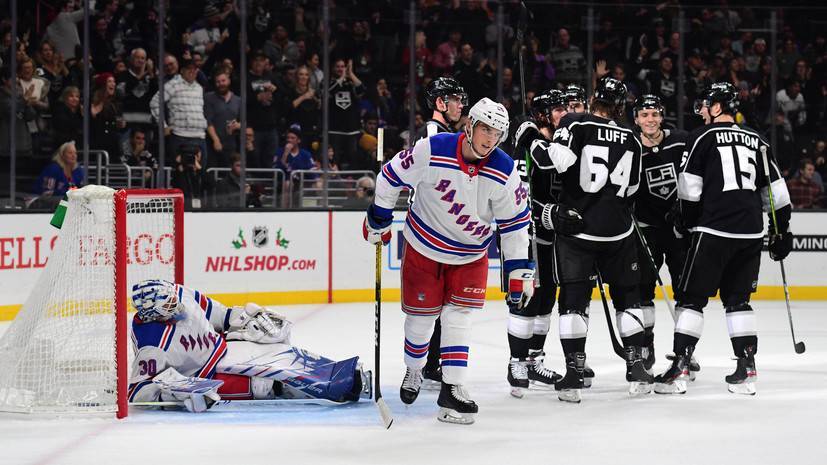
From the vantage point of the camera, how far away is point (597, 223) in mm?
4727

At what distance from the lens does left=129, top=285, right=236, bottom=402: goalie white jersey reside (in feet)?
14.8

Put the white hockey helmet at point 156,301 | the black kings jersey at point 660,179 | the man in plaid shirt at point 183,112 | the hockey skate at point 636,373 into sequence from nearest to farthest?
1. the white hockey helmet at point 156,301
2. the hockey skate at point 636,373
3. the black kings jersey at point 660,179
4. the man in plaid shirt at point 183,112

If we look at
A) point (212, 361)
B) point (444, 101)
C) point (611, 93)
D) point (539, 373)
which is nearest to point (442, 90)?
point (444, 101)

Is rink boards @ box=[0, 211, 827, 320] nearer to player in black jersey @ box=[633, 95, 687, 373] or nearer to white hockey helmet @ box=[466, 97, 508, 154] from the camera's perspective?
player in black jersey @ box=[633, 95, 687, 373]

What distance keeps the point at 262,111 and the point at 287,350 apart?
4.79 metres

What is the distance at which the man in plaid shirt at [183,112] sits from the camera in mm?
8844

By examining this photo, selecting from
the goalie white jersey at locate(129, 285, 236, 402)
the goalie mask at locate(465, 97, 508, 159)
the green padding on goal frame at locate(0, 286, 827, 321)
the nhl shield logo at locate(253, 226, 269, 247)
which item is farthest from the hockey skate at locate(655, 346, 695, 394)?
the nhl shield logo at locate(253, 226, 269, 247)

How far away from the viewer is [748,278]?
5039mm

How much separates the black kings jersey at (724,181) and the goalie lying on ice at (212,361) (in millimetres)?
1672

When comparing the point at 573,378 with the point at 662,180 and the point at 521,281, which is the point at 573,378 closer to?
the point at 521,281

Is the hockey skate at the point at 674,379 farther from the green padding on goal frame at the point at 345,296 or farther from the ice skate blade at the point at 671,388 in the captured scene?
the green padding on goal frame at the point at 345,296

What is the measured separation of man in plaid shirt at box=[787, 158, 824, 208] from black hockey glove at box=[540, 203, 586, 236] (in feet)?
18.4

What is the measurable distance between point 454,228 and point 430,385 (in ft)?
3.47

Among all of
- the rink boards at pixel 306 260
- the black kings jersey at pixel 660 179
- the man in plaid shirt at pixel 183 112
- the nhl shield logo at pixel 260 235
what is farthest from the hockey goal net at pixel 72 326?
the man in plaid shirt at pixel 183 112
